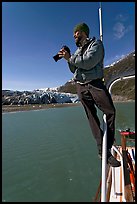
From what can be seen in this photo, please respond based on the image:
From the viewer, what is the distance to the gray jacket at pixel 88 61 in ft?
3.96

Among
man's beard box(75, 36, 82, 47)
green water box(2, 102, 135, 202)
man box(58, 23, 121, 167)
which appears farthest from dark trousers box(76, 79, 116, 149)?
green water box(2, 102, 135, 202)

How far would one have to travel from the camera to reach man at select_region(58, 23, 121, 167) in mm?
1223

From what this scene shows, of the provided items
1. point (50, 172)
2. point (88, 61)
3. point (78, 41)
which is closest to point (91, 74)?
point (88, 61)

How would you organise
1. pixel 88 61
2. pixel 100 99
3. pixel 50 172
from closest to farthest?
pixel 88 61 → pixel 100 99 → pixel 50 172

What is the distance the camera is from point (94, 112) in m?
1.48

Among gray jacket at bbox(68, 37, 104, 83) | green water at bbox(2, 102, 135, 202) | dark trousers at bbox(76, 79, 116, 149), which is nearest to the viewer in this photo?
gray jacket at bbox(68, 37, 104, 83)

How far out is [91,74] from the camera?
1.29m

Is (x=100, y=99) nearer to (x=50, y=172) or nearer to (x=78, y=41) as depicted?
(x=78, y=41)

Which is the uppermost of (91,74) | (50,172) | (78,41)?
(78,41)

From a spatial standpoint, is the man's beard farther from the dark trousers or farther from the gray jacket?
the dark trousers

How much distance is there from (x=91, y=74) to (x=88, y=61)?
0.12 m

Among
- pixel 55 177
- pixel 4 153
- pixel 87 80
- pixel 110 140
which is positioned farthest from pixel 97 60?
pixel 4 153

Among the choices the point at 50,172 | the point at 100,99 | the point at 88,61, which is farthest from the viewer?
the point at 50,172

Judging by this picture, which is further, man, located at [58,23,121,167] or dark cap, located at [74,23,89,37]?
dark cap, located at [74,23,89,37]
